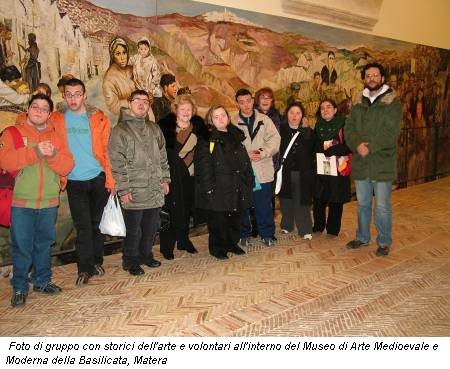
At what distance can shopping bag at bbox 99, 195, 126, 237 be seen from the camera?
4789 mm

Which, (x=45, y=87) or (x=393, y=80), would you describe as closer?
(x=45, y=87)

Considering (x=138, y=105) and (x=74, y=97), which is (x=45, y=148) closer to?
(x=74, y=97)

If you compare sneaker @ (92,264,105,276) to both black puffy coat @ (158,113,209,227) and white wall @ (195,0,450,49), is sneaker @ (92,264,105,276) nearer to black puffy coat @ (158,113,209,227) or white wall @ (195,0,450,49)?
black puffy coat @ (158,113,209,227)

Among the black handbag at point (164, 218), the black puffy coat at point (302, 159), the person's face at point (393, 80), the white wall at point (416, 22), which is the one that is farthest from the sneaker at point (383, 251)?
the person's face at point (393, 80)

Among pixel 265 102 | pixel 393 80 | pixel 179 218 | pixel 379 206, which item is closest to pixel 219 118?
pixel 265 102

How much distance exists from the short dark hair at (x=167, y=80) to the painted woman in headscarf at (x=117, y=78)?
1.65 feet

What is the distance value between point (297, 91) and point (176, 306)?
548cm

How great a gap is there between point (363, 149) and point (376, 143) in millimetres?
164

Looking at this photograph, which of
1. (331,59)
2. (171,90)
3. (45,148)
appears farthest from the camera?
(331,59)

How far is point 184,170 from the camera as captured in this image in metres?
5.53

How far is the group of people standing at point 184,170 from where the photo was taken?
436cm

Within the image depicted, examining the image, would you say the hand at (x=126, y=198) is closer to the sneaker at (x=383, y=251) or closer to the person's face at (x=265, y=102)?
the person's face at (x=265, y=102)
